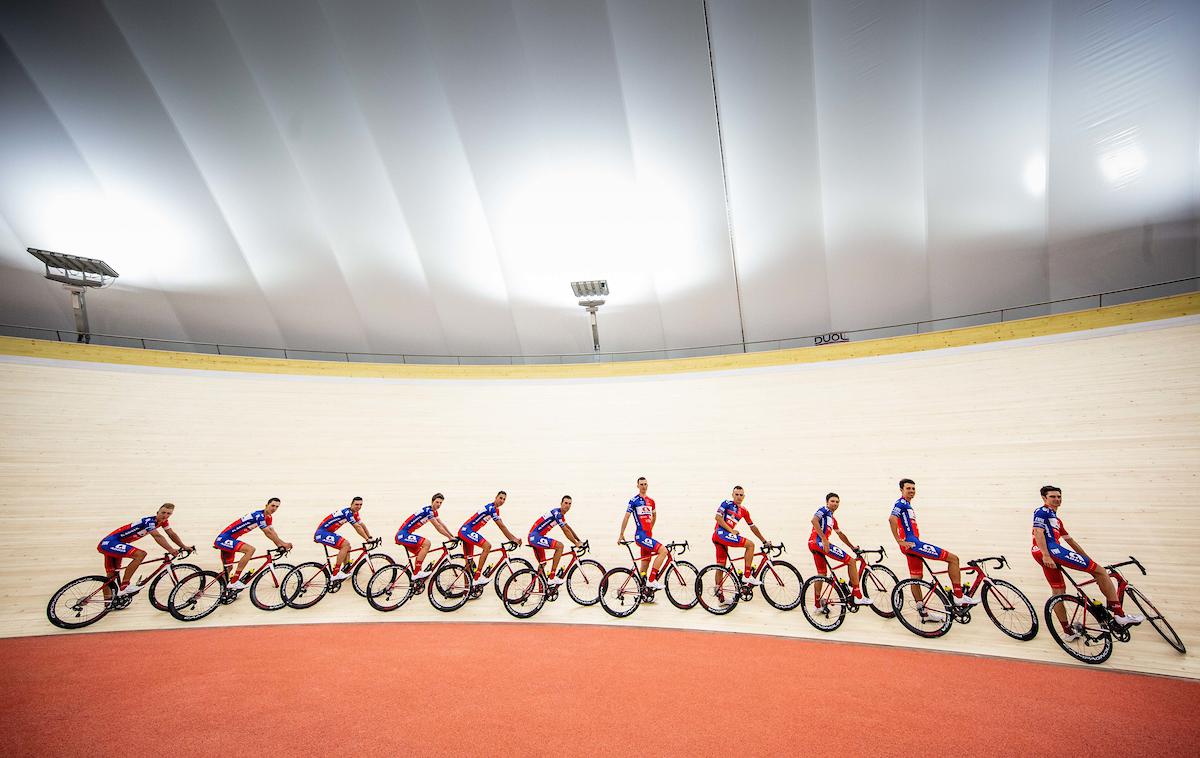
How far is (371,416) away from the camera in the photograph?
32.7ft

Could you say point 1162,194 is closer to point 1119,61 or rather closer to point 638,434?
point 1119,61

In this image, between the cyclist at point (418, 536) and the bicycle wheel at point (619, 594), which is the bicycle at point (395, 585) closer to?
the cyclist at point (418, 536)

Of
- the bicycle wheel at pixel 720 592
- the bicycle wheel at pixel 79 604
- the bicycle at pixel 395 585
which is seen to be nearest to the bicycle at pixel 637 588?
the bicycle wheel at pixel 720 592

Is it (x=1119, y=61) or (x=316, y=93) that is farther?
(x=316, y=93)

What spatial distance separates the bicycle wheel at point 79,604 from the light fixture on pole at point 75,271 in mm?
9140

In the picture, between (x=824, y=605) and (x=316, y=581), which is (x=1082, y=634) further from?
(x=316, y=581)

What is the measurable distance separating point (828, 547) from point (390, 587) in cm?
517

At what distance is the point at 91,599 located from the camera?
5.30m

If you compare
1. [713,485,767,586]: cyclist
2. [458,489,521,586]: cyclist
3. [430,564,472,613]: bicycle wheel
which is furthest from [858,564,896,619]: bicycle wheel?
[430,564,472,613]: bicycle wheel

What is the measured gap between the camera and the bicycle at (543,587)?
5406mm

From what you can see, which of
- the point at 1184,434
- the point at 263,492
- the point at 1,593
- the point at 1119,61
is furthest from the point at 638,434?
the point at 1119,61

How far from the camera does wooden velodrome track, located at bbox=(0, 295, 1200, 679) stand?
5.50m

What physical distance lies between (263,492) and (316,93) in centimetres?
1037

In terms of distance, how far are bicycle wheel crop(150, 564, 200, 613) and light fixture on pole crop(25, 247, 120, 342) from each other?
922 centimetres
